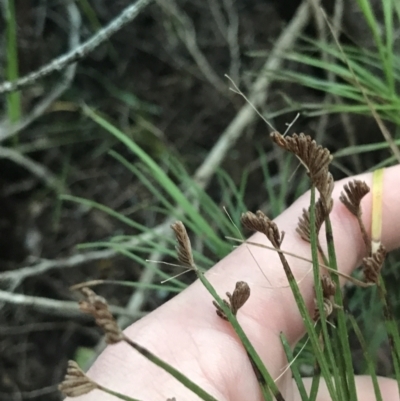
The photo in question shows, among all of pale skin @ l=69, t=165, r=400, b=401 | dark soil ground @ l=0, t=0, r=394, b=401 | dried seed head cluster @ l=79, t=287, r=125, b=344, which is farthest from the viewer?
dark soil ground @ l=0, t=0, r=394, b=401

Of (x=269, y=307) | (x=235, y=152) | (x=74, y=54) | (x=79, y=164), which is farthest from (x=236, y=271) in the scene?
(x=79, y=164)

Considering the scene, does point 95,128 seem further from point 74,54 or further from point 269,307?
point 269,307

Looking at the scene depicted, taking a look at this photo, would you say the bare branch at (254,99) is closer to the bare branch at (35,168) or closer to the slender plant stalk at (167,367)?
the bare branch at (35,168)

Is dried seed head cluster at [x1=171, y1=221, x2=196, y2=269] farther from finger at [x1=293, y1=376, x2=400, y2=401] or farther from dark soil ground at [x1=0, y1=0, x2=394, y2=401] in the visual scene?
dark soil ground at [x1=0, y1=0, x2=394, y2=401]

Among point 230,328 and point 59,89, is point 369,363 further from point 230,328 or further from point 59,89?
point 59,89

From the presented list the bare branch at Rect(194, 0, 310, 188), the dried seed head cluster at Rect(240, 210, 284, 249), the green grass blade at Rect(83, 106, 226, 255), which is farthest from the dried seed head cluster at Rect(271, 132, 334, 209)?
the bare branch at Rect(194, 0, 310, 188)

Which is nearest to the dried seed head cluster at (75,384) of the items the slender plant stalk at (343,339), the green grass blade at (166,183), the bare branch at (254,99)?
the slender plant stalk at (343,339)
